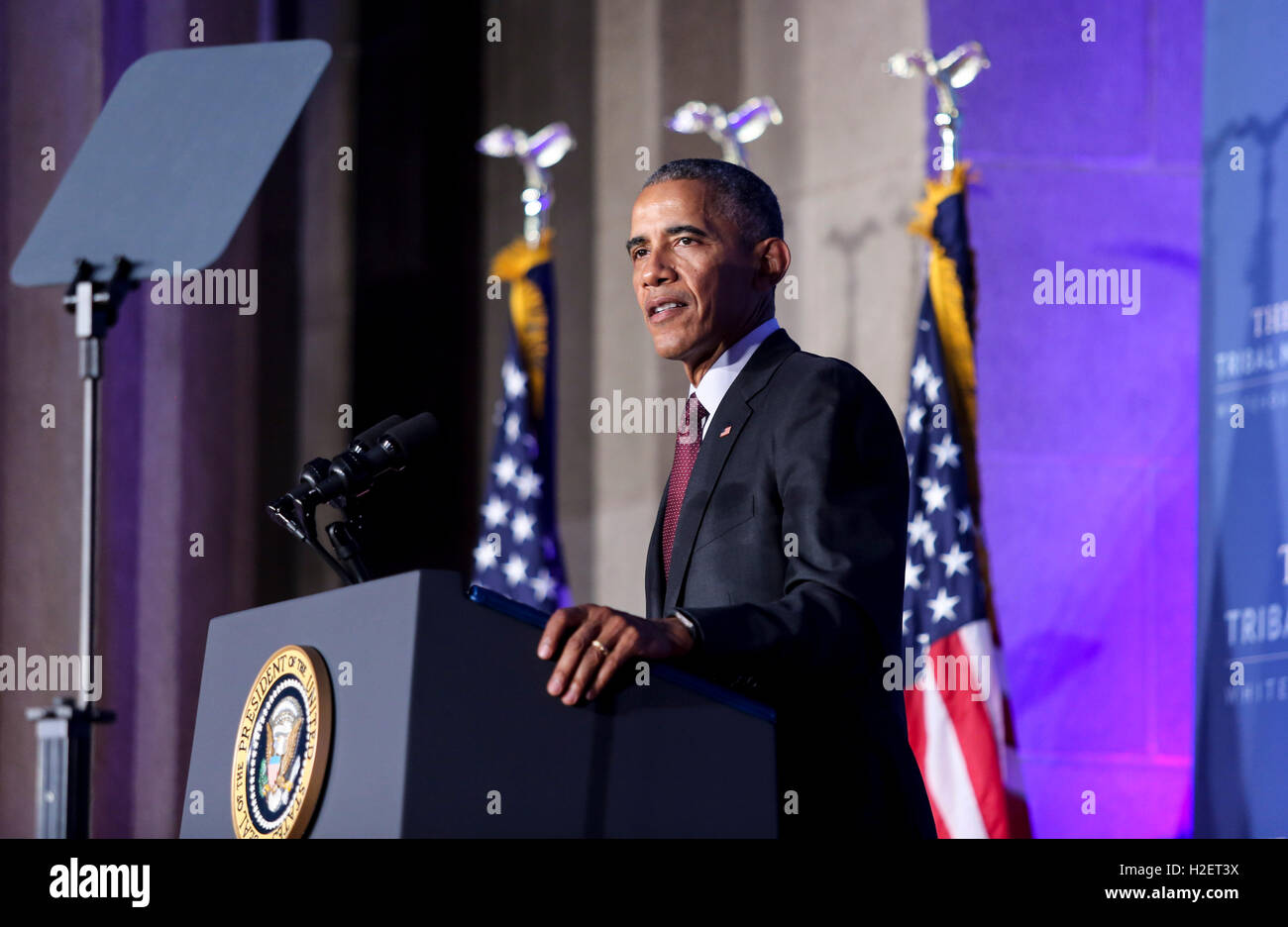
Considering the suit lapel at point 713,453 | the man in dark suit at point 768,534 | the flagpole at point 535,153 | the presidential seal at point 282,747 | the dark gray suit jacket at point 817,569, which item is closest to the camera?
the presidential seal at point 282,747

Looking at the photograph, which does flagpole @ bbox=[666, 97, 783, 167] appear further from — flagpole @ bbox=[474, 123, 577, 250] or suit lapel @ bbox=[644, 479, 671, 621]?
suit lapel @ bbox=[644, 479, 671, 621]

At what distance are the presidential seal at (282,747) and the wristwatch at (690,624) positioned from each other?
418 millimetres

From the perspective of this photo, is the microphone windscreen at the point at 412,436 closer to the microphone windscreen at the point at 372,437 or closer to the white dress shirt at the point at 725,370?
the microphone windscreen at the point at 372,437

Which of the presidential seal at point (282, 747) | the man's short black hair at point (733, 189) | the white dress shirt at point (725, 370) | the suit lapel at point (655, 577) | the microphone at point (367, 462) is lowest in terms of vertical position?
the presidential seal at point (282, 747)

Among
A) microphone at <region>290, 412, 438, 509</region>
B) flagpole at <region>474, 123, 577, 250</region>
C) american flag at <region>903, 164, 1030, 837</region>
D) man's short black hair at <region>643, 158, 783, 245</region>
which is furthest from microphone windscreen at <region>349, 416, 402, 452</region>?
flagpole at <region>474, 123, 577, 250</region>

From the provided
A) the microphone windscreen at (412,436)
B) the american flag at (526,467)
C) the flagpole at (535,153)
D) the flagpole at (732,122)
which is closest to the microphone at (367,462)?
the microphone windscreen at (412,436)

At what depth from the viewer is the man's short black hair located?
7.98 feet

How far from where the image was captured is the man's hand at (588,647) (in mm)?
1709

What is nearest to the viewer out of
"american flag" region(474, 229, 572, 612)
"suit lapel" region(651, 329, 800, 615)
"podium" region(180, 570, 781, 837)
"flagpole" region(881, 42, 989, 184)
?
"podium" region(180, 570, 781, 837)

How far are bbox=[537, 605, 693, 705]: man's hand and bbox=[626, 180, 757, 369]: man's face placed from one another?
780 mm

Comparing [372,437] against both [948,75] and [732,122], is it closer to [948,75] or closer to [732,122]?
[948,75]

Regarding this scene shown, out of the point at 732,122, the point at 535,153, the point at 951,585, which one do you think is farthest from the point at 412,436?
the point at 535,153

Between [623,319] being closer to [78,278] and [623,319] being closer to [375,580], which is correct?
[78,278]
